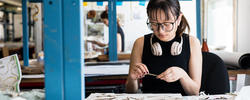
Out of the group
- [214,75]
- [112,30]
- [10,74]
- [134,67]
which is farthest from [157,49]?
[112,30]

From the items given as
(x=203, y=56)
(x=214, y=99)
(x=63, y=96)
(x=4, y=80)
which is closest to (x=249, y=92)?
(x=214, y=99)

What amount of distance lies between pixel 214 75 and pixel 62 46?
38.6 inches

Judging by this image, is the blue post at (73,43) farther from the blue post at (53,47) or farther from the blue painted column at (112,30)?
the blue painted column at (112,30)

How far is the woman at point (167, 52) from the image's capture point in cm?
135

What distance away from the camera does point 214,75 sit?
4.65 ft

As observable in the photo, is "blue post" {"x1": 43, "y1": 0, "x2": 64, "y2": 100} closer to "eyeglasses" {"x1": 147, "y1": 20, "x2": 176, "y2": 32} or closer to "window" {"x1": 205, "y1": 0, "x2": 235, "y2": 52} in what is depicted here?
"eyeglasses" {"x1": 147, "y1": 20, "x2": 176, "y2": 32}

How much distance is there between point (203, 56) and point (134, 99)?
2.26 ft

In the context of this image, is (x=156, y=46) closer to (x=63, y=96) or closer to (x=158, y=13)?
(x=158, y=13)

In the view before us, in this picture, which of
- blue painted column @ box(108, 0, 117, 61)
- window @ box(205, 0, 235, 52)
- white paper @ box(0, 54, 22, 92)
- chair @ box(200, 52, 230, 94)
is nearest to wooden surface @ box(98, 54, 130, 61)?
blue painted column @ box(108, 0, 117, 61)

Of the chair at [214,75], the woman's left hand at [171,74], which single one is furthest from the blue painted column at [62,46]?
the chair at [214,75]

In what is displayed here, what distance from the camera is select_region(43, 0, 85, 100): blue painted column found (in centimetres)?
65

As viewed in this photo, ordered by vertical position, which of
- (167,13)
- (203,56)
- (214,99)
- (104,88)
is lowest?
(104,88)

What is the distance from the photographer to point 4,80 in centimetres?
86

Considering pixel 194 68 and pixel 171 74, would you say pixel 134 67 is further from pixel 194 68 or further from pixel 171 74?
pixel 194 68
